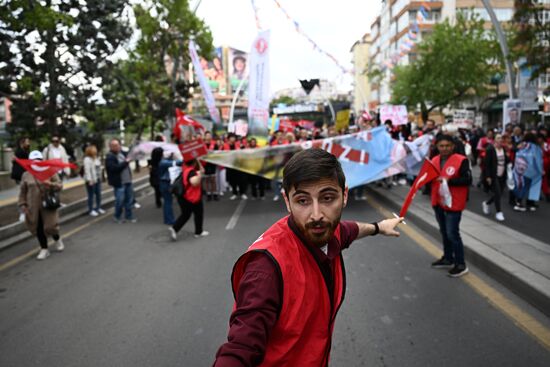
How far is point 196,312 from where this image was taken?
14.3 ft

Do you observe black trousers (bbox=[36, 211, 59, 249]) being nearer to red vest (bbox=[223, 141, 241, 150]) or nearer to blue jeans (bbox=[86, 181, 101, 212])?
blue jeans (bbox=[86, 181, 101, 212])

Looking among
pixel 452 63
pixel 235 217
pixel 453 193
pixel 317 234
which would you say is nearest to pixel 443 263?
pixel 453 193

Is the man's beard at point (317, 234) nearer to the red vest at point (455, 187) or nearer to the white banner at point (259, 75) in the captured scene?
the red vest at point (455, 187)

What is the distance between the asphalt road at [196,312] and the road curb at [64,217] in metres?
1.00

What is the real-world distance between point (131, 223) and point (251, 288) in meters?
8.53

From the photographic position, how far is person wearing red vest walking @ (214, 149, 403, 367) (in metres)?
1.54

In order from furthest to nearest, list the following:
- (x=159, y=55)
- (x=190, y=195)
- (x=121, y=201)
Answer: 1. (x=159, y=55)
2. (x=121, y=201)
3. (x=190, y=195)

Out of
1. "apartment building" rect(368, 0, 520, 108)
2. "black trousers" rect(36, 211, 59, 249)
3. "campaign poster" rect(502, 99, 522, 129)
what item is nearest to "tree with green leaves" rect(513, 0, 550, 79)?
"campaign poster" rect(502, 99, 522, 129)

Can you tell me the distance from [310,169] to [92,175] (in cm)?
940

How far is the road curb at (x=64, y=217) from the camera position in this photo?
795cm

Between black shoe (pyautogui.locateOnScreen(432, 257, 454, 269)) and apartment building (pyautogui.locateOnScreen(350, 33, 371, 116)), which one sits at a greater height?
apartment building (pyautogui.locateOnScreen(350, 33, 371, 116))

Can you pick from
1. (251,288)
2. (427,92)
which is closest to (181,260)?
(251,288)

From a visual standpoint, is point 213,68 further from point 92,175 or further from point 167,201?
point 167,201

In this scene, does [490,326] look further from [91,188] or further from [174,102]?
[174,102]
